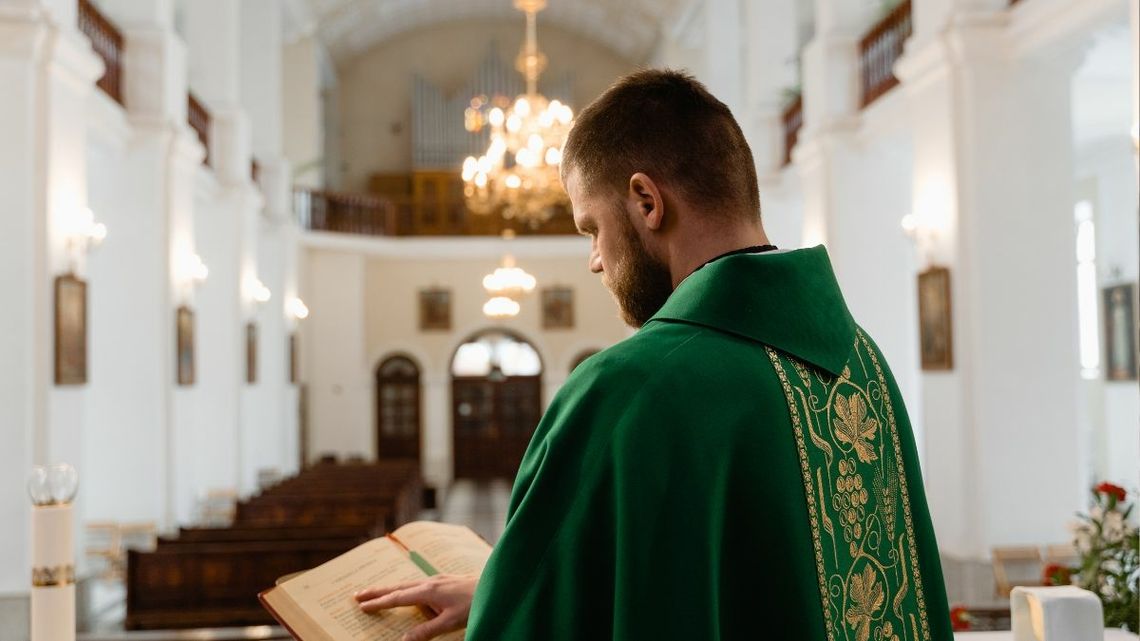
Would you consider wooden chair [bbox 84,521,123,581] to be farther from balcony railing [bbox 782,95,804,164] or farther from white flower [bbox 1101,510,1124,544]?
balcony railing [bbox 782,95,804,164]

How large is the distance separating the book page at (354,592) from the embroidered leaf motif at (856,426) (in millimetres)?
746

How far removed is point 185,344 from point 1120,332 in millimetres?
11223

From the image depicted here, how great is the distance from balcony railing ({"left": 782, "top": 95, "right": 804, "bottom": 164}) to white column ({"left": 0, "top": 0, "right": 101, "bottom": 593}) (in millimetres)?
8851

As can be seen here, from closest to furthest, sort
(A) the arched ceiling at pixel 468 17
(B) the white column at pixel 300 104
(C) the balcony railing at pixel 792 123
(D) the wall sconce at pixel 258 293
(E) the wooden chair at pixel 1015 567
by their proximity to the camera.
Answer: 1. (E) the wooden chair at pixel 1015 567
2. (C) the balcony railing at pixel 792 123
3. (D) the wall sconce at pixel 258 293
4. (A) the arched ceiling at pixel 468 17
5. (B) the white column at pixel 300 104

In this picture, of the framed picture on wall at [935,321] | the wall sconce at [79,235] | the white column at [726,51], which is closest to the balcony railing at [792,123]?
the white column at [726,51]

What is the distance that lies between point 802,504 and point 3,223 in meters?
7.79

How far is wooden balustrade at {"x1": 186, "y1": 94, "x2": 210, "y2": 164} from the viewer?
14.3 m

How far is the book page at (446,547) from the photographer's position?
7.44ft

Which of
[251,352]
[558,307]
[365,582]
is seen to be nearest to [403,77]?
[558,307]

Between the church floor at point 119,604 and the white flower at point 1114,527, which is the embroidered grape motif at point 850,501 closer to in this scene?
the church floor at point 119,604

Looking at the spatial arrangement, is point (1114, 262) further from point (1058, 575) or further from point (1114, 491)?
point (1058, 575)

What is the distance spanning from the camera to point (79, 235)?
8.79 meters

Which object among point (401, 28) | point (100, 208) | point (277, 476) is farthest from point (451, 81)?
point (100, 208)

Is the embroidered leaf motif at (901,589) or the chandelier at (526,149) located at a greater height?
the chandelier at (526,149)
